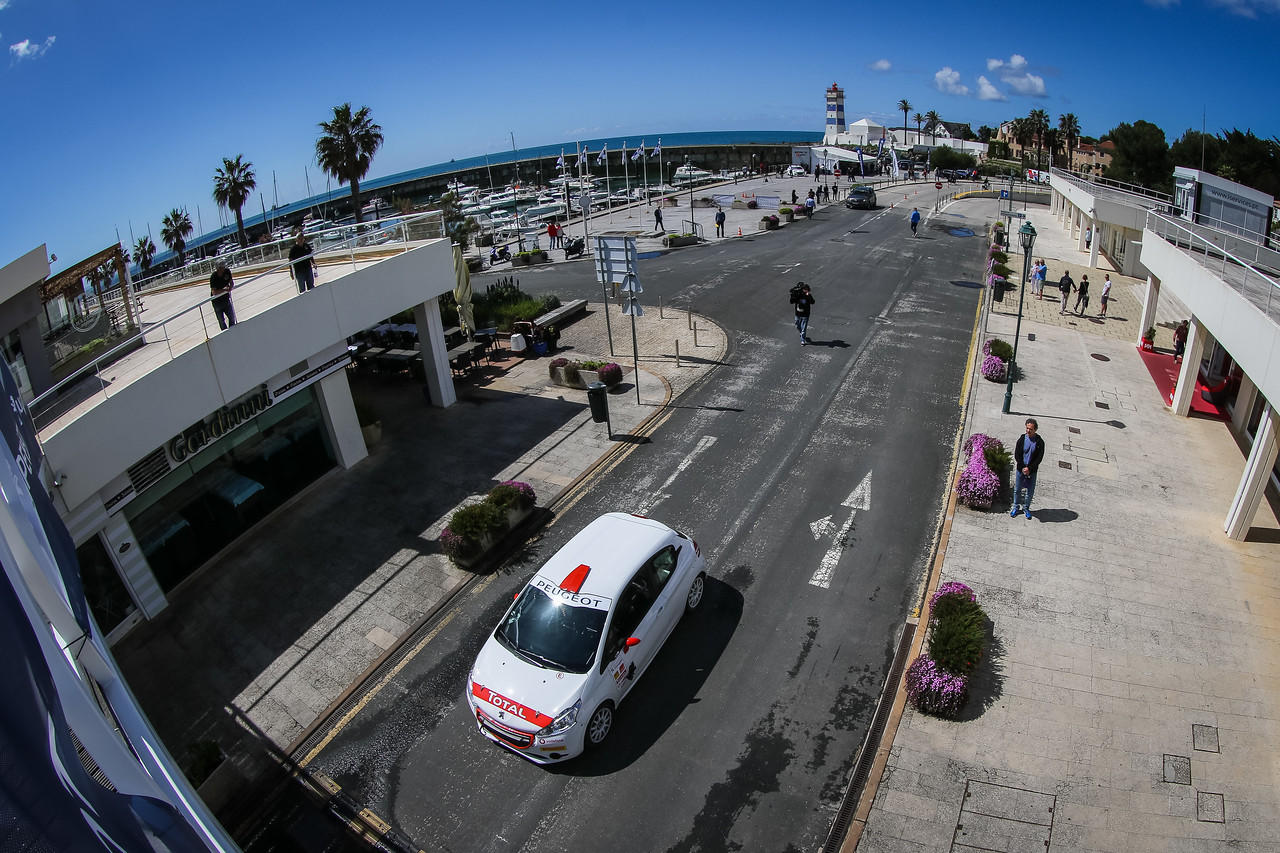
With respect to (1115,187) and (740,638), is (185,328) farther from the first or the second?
(1115,187)

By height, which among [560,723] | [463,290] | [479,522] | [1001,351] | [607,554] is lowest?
[560,723]

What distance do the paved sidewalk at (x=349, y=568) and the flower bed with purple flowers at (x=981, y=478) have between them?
7744 millimetres

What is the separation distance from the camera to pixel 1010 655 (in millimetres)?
10492

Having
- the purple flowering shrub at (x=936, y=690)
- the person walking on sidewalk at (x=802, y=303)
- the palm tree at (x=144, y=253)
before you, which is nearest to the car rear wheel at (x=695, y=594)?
the purple flowering shrub at (x=936, y=690)

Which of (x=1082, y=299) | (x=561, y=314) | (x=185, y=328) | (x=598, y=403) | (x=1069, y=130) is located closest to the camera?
(x=185, y=328)

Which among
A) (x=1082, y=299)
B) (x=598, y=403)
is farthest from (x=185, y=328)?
(x=1082, y=299)

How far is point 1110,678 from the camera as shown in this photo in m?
10.0

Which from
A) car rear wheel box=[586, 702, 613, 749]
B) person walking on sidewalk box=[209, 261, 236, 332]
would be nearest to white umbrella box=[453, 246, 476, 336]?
person walking on sidewalk box=[209, 261, 236, 332]

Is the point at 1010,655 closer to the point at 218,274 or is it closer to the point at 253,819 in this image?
the point at 253,819

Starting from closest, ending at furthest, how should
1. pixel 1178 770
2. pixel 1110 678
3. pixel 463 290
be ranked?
pixel 1178 770, pixel 1110 678, pixel 463 290

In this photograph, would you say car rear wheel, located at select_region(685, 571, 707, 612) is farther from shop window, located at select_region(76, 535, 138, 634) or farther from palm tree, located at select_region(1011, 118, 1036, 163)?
palm tree, located at select_region(1011, 118, 1036, 163)

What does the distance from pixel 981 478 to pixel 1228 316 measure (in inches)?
225

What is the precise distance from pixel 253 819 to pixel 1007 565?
1205 centimetres

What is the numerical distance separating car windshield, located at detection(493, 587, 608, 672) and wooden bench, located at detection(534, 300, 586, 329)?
15.5 m
